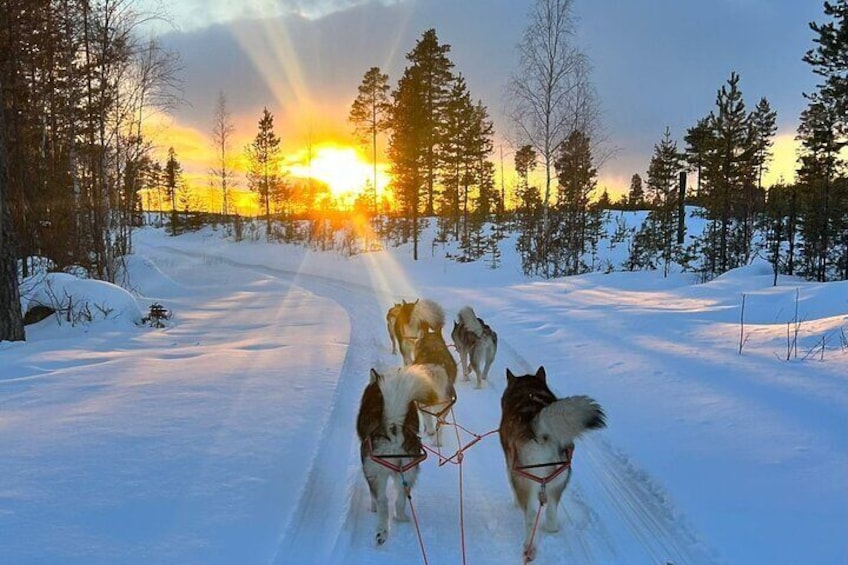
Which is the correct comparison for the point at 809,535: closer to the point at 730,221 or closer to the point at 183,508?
the point at 183,508

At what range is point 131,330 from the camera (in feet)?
31.8

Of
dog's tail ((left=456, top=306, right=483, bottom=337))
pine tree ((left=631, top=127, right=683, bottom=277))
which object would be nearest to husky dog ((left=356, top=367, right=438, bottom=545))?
dog's tail ((left=456, top=306, right=483, bottom=337))

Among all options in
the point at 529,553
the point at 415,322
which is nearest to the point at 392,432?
the point at 529,553

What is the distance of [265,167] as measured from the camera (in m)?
44.5

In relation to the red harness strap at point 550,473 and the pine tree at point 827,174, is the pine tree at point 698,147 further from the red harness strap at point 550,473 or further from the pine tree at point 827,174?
the red harness strap at point 550,473

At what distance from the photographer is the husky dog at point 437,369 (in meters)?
4.69

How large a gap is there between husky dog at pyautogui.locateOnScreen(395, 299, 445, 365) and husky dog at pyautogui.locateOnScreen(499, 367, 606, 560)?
3.30 metres

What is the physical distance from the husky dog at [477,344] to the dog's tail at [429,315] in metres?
0.36

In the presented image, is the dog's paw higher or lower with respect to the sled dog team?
lower

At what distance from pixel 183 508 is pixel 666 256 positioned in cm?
2479

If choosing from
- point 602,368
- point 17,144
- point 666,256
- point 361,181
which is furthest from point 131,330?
point 361,181

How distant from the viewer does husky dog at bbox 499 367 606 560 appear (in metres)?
2.91

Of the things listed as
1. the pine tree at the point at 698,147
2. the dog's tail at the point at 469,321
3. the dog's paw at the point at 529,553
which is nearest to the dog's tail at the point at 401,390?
the dog's paw at the point at 529,553

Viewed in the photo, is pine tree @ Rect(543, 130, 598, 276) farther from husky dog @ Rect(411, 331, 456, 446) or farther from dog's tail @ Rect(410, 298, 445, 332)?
husky dog @ Rect(411, 331, 456, 446)
